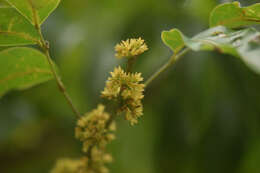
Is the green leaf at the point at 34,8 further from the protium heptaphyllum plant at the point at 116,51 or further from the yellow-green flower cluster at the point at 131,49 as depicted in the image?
the yellow-green flower cluster at the point at 131,49

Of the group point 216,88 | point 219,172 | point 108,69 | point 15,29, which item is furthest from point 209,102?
point 15,29

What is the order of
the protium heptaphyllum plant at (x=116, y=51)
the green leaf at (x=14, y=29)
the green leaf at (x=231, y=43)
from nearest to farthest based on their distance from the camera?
the green leaf at (x=231, y=43)
the protium heptaphyllum plant at (x=116, y=51)
the green leaf at (x=14, y=29)

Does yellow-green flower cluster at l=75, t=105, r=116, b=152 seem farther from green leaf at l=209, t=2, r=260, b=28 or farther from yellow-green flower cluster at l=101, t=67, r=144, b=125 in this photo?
green leaf at l=209, t=2, r=260, b=28

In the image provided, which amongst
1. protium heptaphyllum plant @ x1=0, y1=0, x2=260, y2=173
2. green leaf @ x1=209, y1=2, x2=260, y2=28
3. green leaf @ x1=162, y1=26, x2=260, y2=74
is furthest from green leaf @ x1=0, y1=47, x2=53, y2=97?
green leaf @ x1=209, y1=2, x2=260, y2=28

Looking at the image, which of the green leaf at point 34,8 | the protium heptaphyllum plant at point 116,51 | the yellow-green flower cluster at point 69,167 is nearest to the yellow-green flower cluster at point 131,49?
the protium heptaphyllum plant at point 116,51

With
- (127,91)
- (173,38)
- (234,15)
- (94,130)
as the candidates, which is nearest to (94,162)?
(94,130)

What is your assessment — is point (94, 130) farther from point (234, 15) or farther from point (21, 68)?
point (234, 15)
